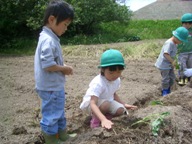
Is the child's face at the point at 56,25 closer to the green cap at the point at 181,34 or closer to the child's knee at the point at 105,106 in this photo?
the child's knee at the point at 105,106

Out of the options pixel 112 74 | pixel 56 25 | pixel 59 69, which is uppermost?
pixel 56 25

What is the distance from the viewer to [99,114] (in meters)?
3.29

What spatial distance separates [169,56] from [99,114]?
258 centimetres

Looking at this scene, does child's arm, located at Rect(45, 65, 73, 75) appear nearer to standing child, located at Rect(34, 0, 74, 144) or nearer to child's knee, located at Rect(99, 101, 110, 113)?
standing child, located at Rect(34, 0, 74, 144)

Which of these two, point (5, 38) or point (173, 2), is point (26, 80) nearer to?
point (5, 38)

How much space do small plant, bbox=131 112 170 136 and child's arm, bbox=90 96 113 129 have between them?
290mm

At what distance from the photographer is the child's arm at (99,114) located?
309 centimetres

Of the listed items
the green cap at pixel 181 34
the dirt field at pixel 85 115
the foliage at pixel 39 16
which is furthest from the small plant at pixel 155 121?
the foliage at pixel 39 16

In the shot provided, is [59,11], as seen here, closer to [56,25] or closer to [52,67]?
[56,25]

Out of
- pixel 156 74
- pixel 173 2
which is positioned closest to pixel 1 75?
pixel 156 74

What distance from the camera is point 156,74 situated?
7.45 metres

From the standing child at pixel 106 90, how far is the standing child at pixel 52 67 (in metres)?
0.39

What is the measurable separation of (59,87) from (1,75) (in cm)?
475

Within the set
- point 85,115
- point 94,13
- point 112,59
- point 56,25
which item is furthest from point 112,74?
point 94,13
